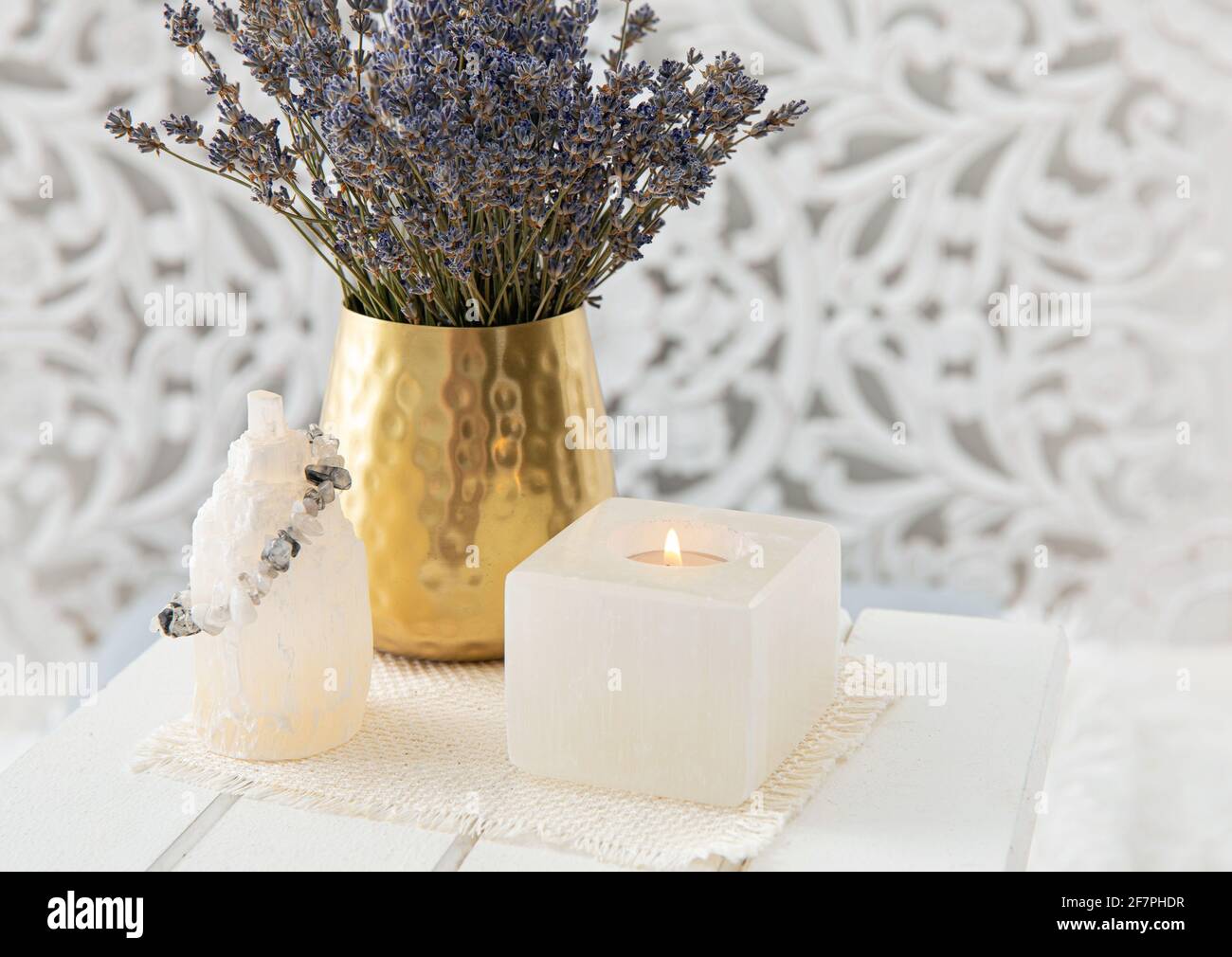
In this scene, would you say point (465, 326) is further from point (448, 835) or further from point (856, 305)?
point (856, 305)

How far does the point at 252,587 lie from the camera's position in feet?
2.24

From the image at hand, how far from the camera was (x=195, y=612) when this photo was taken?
0.69 m

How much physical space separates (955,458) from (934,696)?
3.07ft

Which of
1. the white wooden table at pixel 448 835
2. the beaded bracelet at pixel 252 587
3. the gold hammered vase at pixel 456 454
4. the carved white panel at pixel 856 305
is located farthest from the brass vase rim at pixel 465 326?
the carved white panel at pixel 856 305

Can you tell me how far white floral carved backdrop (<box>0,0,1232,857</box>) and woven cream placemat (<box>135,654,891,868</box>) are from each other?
37.3 inches

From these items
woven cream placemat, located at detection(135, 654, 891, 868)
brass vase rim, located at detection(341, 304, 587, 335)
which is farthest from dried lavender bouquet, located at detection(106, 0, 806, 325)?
woven cream placemat, located at detection(135, 654, 891, 868)

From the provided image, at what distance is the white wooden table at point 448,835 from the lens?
657mm

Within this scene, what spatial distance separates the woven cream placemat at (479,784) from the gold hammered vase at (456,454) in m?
0.06

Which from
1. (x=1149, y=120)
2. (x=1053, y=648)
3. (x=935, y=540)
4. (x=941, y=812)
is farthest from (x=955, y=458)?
(x=941, y=812)

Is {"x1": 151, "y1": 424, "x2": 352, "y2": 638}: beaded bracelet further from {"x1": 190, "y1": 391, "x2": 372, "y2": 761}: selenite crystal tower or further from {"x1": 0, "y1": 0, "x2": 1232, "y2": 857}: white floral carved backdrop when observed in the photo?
{"x1": 0, "y1": 0, "x2": 1232, "y2": 857}: white floral carved backdrop

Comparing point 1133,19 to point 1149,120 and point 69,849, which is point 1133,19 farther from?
point 69,849

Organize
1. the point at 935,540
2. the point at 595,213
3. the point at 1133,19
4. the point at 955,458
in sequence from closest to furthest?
the point at 595,213 < the point at 1133,19 < the point at 955,458 < the point at 935,540

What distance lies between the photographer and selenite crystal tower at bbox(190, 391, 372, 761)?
0.69m

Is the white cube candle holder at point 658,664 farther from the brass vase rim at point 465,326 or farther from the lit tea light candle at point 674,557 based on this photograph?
the brass vase rim at point 465,326
